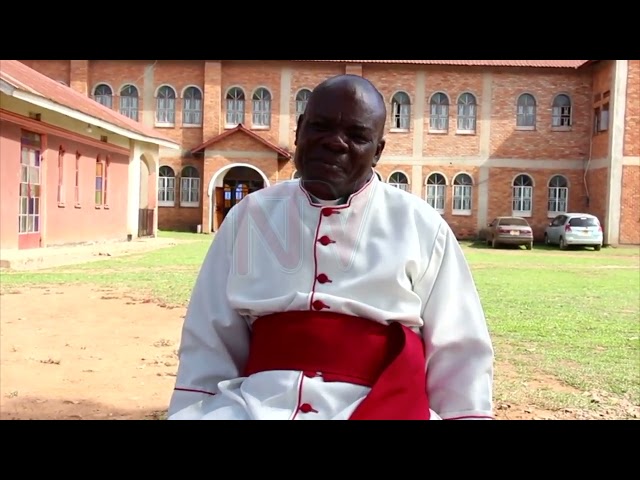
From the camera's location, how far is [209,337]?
1.94 m

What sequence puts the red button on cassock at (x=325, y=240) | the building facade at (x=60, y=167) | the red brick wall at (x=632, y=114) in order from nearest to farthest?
the red button on cassock at (x=325, y=240)
the building facade at (x=60, y=167)
the red brick wall at (x=632, y=114)

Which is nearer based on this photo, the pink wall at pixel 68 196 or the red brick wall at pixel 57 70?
the pink wall at pixel 68 196

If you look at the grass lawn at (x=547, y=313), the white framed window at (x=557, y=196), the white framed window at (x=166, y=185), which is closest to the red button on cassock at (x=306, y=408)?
the grass lawn at (x=547, y=313)

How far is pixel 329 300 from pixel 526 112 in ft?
97.5

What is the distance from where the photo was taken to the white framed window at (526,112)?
2948 centimetres

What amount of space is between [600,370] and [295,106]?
25467 mm

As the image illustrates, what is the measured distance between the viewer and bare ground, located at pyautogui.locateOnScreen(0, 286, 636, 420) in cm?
464

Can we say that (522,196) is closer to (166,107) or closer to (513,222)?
(513,222)

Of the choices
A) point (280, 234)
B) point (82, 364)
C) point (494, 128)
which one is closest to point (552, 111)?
point (494, 128)

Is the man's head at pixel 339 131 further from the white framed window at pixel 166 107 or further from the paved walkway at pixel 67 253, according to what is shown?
the white framed window at pixel 166 107

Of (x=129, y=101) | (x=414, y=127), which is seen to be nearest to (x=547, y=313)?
(x=414, y=127)

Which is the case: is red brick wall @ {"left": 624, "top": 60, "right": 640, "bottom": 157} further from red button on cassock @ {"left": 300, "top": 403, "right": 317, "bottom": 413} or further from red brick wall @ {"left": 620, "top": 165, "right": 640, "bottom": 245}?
red button on cassock @ {"left": 300, "top": 403, "right": 317, "bottom": 413}

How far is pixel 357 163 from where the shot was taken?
1.84 meters

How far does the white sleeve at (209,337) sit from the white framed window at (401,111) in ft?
93.2
